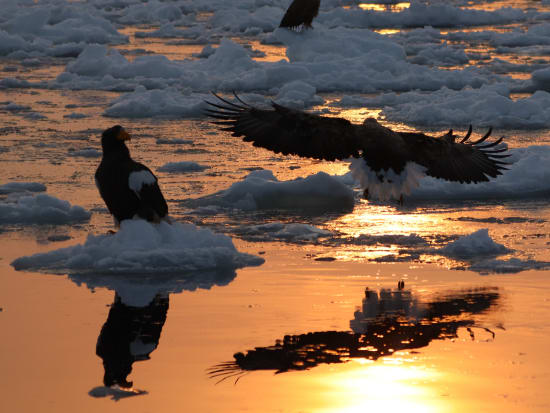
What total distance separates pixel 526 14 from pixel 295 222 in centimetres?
2663

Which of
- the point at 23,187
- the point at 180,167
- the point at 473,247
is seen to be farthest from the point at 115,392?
the point at 180,167

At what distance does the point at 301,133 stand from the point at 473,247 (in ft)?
5.66

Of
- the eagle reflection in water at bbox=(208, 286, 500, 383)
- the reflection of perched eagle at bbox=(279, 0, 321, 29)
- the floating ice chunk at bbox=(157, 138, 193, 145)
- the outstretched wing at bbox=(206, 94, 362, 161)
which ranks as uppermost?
the reflection of perched eagle at bbox=(279, 0, 321, 29)

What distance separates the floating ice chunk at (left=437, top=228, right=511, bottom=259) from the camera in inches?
342

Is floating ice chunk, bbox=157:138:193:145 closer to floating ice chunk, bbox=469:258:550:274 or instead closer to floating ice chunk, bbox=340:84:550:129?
floating ice chunk, bbox=340:84:550:129

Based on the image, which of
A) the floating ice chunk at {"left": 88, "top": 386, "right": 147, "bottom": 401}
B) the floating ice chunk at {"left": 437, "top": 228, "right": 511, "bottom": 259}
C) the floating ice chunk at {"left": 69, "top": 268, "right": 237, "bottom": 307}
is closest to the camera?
the floating ice chunk at {"left": 88, "top": 386, "right": 147, "bottom": 401}

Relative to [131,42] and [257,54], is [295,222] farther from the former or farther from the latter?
[131,42]

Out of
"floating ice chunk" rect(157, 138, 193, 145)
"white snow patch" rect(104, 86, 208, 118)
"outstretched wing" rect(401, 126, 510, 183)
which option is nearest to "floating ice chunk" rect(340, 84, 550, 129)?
"white snow patch" rect(104, 86, 208, 118)

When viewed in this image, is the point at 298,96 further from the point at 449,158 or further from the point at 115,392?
the point at 115,392

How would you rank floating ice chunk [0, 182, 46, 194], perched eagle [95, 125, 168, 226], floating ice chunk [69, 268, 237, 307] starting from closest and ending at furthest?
1. floating ice chunk [69, 268, 237, 307]
2. perched eagle [95, 125, 168, 226]
3. floating ice chunk [0, 182, 46, 194]

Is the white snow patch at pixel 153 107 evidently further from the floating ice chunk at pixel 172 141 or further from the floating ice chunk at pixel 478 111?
the floating ice chunk at pixel 478 111

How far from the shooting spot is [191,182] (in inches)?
464

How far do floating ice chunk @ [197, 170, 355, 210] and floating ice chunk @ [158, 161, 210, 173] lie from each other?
1534 millimetres

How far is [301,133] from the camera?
9.47 meters
